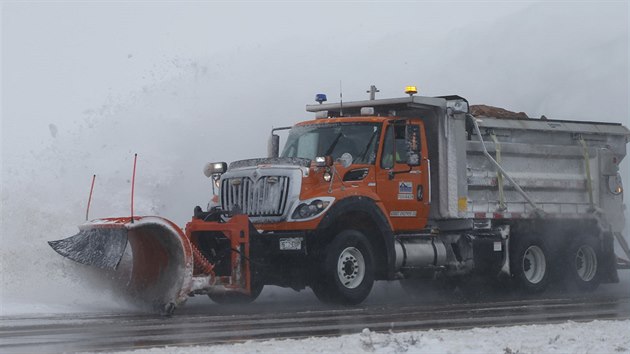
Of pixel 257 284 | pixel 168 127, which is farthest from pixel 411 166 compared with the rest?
pixel 168 127

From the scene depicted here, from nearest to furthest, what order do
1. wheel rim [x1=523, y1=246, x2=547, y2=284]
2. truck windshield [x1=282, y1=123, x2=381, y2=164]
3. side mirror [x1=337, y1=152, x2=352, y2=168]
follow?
side mirror [x1=337, y1=152, x2=352, y2=168]
truck windshield [x1=282, y1=123, x2=381, y2=164]
wheel rim [x1=523, y1=246, x2=547, y2=284]

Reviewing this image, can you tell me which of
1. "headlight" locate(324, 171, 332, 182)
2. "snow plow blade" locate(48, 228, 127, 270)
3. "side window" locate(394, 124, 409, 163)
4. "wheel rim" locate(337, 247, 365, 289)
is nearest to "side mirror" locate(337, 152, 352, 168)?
"headlight" locate(324, 171, 332, 182)

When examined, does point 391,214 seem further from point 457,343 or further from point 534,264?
point 457,343

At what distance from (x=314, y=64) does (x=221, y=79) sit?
2.77 m

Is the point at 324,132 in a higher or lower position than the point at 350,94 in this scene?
lower

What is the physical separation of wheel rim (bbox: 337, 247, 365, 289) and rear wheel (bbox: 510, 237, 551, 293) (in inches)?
137

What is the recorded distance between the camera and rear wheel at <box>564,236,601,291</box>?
18.2 meters

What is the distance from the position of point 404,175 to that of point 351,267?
1.69 meters

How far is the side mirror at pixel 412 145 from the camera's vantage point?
15586mm

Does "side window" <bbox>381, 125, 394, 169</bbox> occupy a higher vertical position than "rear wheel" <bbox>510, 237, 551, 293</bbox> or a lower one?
higher

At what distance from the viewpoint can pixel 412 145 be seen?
1568cm

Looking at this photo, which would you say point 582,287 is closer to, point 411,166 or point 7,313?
point 411,166

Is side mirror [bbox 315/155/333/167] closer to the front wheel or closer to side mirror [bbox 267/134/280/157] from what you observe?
the front wheel

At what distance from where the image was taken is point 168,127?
2447 centimetres
